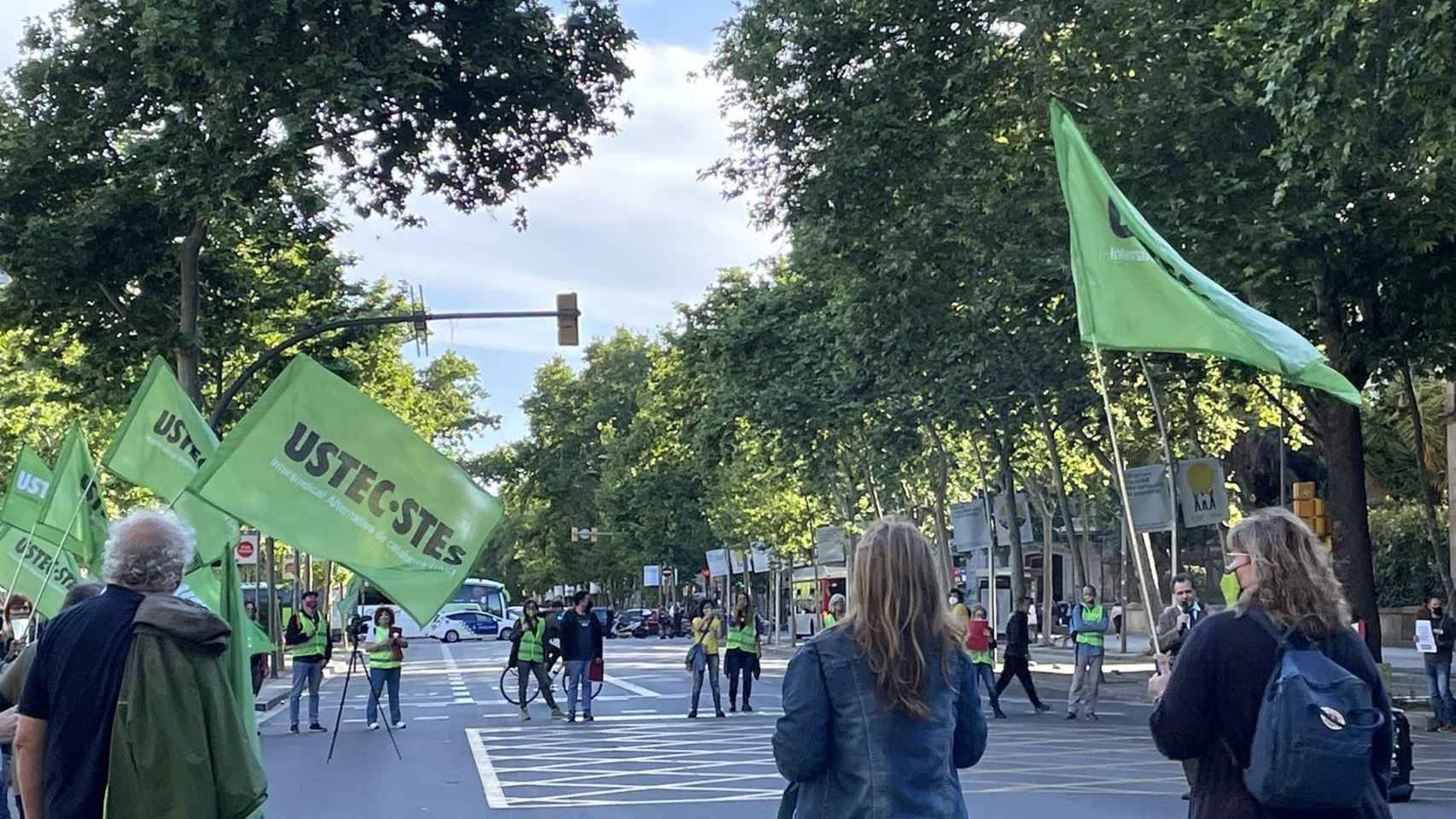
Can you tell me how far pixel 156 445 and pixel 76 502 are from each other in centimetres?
191

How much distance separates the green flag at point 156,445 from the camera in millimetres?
10711

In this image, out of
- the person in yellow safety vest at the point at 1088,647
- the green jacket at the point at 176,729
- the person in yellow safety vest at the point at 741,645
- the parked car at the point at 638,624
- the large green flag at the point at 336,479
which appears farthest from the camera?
the parked car at the point at 638,624

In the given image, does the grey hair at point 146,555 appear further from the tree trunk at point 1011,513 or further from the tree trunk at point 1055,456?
the tree trunk at point 1011,513

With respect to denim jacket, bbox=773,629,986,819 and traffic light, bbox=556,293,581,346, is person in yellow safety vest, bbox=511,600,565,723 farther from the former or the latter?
denim jacket, bbox=773,629,986,819

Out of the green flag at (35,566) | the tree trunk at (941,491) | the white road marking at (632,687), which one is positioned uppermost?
the tree trunk at (941,491)

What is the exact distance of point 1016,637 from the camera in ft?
82.2

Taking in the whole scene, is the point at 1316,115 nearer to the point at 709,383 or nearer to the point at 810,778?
the point at 810,778

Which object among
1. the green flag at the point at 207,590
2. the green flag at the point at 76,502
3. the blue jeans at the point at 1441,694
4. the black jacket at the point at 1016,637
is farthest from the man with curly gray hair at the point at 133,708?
the black jacket at the point at 1016,637

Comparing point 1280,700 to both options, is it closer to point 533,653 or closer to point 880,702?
point 880,702

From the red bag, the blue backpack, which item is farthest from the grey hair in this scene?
the red bag

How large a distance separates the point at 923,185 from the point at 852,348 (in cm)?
670

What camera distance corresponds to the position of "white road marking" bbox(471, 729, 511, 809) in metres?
13.8

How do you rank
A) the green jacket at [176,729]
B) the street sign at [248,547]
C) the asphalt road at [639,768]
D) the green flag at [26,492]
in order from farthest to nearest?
the street sign at [248,547]
the green flag at [26,492]
the asphalt road at [639,768]
the green jacket at [176,729]

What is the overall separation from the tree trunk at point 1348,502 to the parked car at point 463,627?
182ft
